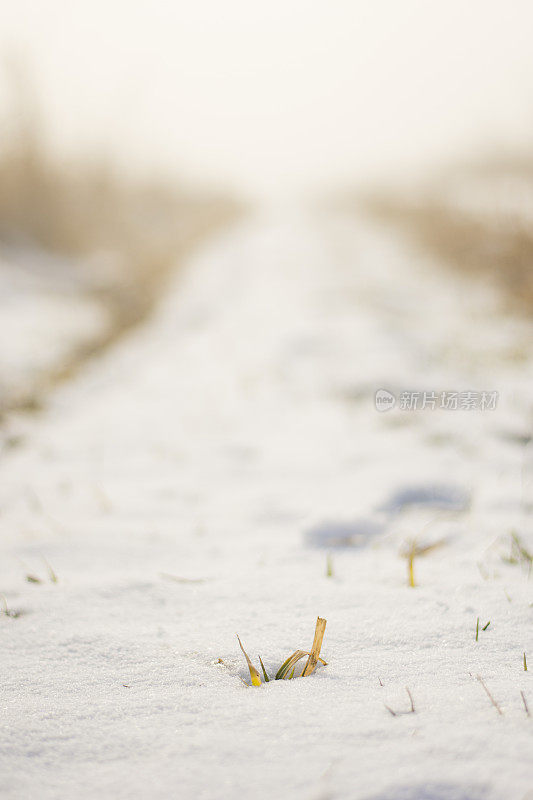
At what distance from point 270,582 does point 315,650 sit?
11.9 inches

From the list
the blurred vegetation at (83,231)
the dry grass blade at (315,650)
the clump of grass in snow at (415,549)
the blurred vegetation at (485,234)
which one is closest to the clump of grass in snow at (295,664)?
the dry grass blade at (315,650)

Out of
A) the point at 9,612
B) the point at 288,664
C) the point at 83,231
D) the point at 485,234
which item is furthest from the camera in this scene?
the point at 83,231

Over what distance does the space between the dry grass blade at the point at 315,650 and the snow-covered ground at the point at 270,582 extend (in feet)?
0.05

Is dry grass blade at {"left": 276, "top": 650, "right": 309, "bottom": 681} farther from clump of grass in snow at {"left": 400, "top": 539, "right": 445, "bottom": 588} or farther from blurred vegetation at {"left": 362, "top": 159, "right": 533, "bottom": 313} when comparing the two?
blurred vegetation at {"left": 362, "top": 159, "right": 533, "bottom": 313}

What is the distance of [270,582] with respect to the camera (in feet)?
3.84

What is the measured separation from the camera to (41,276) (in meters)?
6.32

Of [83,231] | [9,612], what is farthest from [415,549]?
[83,231]

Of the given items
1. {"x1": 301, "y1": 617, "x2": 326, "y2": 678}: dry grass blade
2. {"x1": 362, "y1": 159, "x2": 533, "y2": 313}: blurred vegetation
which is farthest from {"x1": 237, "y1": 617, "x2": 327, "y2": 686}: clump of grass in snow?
{"x1": 362, "y1": 159, "x2": 533, "y2": 313}: blurred vegetation

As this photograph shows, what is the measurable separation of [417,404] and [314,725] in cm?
203

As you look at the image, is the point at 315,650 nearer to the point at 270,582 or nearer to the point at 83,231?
the point at 270,582

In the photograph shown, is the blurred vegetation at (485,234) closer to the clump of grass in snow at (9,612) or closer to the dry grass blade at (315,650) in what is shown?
the dry grass blade at (315,650)

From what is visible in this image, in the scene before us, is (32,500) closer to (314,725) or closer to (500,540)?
(314,725)

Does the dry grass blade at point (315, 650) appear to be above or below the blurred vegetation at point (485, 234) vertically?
below

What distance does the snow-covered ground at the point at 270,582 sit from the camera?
0.68m
